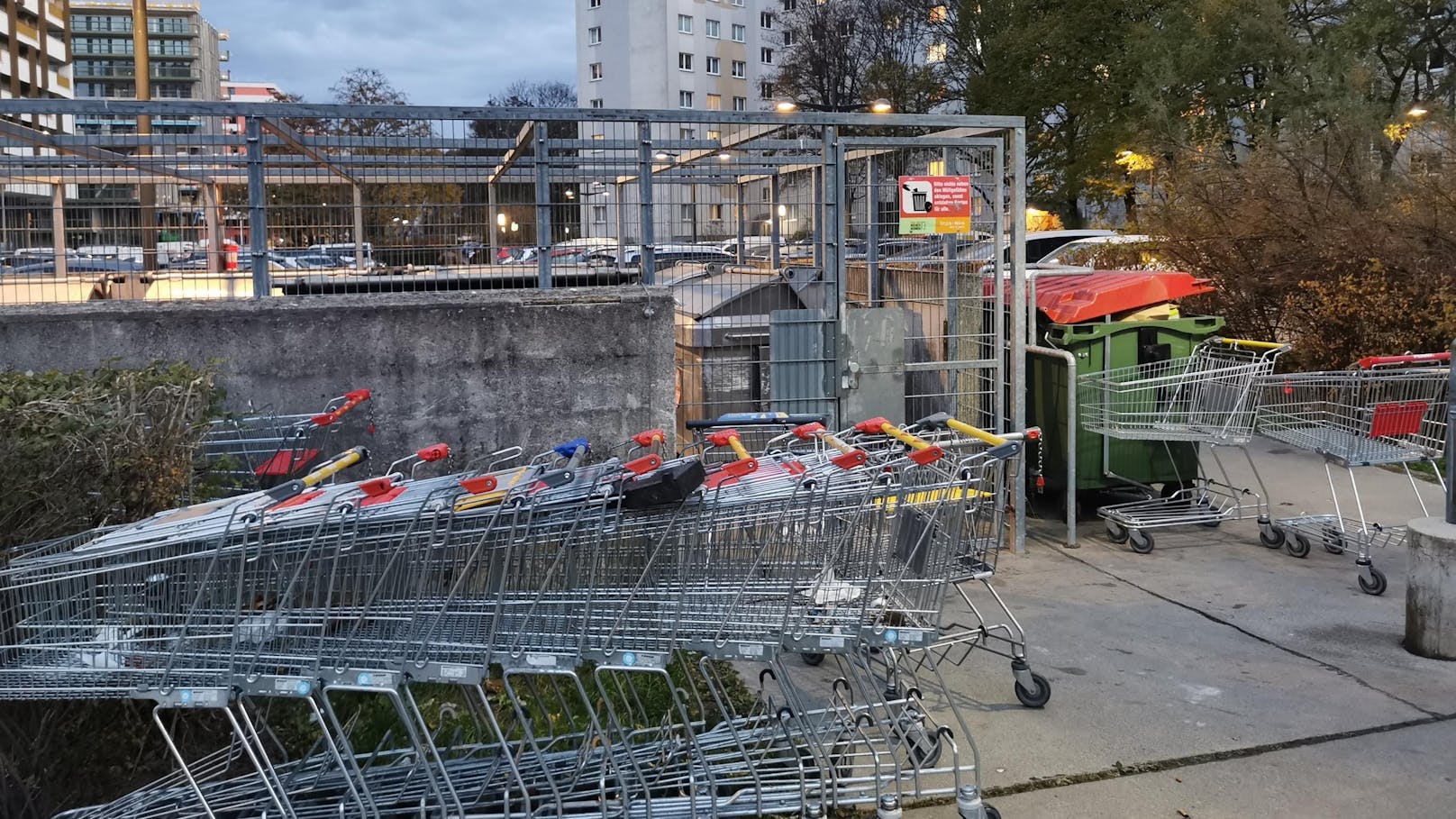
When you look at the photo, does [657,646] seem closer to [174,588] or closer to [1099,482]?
[174,588]

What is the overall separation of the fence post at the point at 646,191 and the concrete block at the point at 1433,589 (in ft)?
14.2

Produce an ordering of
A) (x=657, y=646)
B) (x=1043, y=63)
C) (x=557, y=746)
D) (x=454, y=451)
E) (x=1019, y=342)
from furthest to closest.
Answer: (x=1043, y=63) → (x=1019, y=342) → (x=454, y=451) → (x=557, y=746) → (x=657, y=646)

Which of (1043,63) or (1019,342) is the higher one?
(1043,63)

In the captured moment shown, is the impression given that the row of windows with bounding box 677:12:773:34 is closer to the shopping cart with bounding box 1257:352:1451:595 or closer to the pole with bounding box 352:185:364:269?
the pole with bounding box 352:185:364:269

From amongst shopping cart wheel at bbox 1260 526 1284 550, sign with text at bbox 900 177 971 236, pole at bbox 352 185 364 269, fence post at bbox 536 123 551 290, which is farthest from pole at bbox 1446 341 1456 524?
pole at bbox 352 185 364 269

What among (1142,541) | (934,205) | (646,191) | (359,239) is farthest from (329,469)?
(1142,541)

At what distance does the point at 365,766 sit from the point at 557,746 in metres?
0.86

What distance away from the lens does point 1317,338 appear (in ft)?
38.7

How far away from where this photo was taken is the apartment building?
63.2 metres

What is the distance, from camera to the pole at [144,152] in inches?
284

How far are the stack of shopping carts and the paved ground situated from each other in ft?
1.70

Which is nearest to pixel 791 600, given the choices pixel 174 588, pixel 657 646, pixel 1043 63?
pixel 657 646

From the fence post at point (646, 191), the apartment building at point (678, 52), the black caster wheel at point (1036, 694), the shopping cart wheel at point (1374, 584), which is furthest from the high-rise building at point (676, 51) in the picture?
the black caster wheel at point (1036, 694)

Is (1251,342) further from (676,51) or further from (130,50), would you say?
(130,50)
